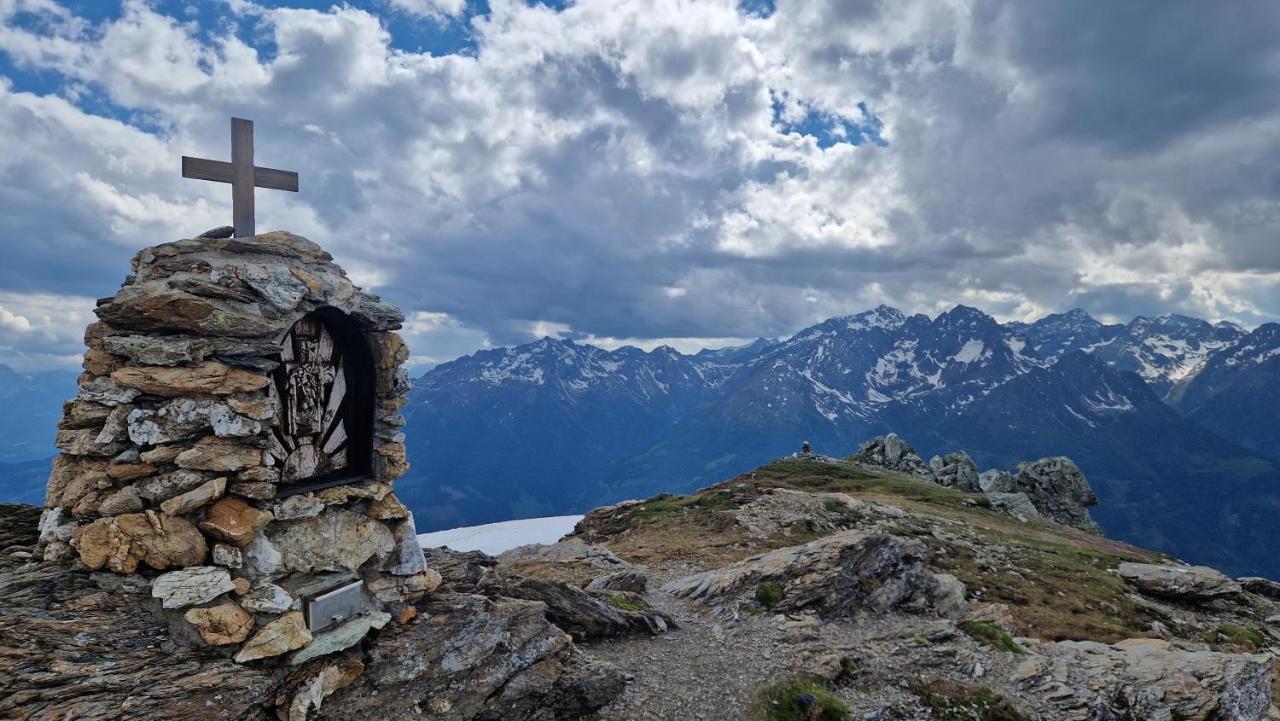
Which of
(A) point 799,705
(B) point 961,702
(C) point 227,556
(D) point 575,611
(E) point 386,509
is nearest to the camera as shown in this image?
(C) point 227,556

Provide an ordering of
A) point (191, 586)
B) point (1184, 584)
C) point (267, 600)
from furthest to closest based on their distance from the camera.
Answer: point (1184, 584), point (267, 600), point (191, 586)

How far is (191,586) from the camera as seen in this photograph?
8.91 metres

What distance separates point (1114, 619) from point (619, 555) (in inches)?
855

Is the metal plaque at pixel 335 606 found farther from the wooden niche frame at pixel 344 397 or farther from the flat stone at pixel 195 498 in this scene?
the flat stone at pixel 195 498

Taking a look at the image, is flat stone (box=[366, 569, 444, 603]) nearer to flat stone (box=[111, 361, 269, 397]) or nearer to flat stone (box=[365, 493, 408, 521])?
flat stone (box=[365, 493, 408, 521])

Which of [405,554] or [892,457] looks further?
[892,457]

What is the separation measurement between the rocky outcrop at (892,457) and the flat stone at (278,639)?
79499 mm

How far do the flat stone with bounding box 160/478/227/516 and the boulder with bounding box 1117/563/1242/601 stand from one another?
39.7m

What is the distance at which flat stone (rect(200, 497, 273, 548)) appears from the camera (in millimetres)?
9219

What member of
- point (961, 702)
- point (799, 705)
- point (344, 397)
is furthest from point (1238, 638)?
point (344, 397)

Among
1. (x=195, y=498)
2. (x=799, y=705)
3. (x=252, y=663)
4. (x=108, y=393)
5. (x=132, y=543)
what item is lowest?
(x=799, y=705)

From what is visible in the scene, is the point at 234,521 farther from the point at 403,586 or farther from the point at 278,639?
the point at 403,586

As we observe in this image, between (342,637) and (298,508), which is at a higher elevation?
(298,508)

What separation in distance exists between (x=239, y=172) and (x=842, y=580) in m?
21.8
